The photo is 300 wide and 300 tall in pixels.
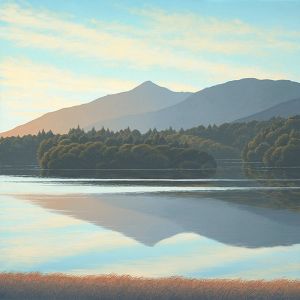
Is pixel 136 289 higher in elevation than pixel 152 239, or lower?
higher

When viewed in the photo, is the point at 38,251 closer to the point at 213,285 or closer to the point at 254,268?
the point at 254,268

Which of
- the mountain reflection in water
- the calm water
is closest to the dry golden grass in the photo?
the calm water

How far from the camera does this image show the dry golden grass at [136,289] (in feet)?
85.8

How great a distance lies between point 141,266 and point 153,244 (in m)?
10.2

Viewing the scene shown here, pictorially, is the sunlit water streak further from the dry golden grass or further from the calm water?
the dry golden grass

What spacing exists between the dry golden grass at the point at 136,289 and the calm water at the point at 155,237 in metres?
9.64

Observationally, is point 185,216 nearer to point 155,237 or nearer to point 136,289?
point 155,237

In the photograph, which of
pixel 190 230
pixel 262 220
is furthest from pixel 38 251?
pixel 262 220

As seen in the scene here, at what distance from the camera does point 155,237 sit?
5562cm

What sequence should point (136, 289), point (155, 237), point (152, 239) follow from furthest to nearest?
point (155, 237), point (152, 239), point (136, 289)

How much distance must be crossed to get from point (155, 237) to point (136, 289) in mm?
28594

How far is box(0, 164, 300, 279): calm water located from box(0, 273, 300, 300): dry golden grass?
379 inches

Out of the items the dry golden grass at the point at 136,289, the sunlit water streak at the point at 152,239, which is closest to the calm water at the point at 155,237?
the sunlit water streak at the point at 152,239

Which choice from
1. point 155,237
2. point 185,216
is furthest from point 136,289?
point 185,216
